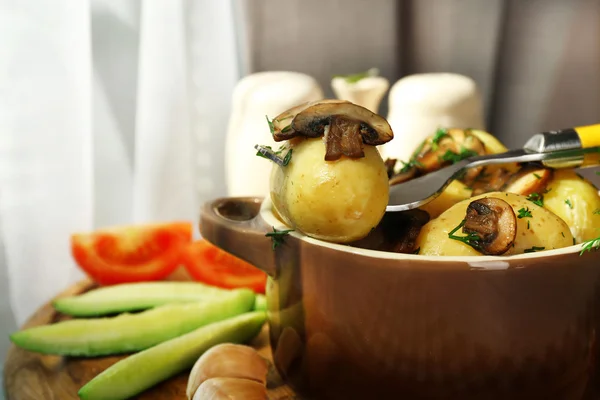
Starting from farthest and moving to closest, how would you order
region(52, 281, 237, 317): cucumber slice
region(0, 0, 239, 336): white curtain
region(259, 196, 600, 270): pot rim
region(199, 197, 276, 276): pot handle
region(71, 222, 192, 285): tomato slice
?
1. region(0, 0, 239, 336): white curtain
2. region(71, 222, 192, 285): tomato slice
3. region(52, 281, 237, 317): cucumber slice
4. region(199, 197, 276, 276): pot handle
5. region(259, 196, 600, 270): pot rim

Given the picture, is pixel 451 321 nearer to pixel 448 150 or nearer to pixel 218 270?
pixel 448 150

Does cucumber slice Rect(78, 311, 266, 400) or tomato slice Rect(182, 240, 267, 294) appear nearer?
cucumber slice Rect(78, 311, 266, 400)

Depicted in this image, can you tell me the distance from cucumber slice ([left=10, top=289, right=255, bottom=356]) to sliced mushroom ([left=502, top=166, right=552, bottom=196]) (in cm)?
36

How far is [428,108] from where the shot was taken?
104 centimetres

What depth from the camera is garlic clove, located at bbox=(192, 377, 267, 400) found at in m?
0.55

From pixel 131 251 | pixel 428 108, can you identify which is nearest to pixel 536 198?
pixel 428 108

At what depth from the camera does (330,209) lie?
497 millimetres

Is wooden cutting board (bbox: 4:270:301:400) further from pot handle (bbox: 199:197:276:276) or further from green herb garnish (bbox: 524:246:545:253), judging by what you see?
green herb garnish (bbox: 524:246:545:253)

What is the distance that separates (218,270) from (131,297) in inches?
5.3

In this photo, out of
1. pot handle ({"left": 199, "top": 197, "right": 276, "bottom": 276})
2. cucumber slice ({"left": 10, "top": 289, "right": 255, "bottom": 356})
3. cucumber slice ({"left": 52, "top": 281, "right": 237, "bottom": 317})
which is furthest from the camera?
cucumber slice ({"left": 52, "top": 281, "right": 237, "bottom": 317})

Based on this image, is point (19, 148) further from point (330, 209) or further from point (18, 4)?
point (330, 209)

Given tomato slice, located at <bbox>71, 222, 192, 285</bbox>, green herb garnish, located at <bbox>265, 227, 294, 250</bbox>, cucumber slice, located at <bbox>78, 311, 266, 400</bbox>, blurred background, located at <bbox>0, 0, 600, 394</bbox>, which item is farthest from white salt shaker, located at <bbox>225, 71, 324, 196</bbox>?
green herb garnish, located at <bbox>265, 227, 294, 250</bbox>

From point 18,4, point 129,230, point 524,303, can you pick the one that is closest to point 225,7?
point 18,4

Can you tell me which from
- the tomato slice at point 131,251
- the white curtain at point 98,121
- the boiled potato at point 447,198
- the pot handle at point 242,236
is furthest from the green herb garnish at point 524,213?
the white curtain at point 98,121
